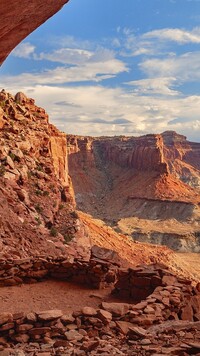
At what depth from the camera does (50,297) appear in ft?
36.1

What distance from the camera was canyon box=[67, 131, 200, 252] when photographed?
6074cm

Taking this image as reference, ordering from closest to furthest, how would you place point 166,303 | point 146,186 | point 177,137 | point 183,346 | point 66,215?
1. point 183,346
2. point 166,303
3. point 66,215
4. point 146,186
5. point 177,137

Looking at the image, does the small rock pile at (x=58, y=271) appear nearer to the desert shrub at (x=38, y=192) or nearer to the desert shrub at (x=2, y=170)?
the desert shrub at (x=2, y=170)

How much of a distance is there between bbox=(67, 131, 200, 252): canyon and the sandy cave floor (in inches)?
1739

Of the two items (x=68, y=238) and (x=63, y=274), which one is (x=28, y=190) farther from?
(x=63, y=274)

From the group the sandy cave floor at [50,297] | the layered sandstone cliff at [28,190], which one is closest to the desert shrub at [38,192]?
the layered sandstone cliff at [28,190]

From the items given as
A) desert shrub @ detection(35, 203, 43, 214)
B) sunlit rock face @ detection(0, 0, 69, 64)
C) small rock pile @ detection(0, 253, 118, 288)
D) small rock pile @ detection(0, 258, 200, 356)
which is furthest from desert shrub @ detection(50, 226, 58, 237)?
sunlit rock face @ detection(0, 0, 69, 64)

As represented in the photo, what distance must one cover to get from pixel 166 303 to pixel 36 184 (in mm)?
17736

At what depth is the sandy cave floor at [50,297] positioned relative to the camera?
1022 centimetres

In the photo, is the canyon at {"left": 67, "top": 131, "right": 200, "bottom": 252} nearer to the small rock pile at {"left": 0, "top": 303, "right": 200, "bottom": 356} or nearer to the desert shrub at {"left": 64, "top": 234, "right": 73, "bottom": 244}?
the desert shrub at {"left": 64, "top": 234, "right": 73, "bottom": 244}

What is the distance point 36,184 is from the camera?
25641 millimetres

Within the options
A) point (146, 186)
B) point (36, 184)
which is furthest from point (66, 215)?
point (146, 186)

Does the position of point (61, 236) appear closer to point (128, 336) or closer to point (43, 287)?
point (43, 287)

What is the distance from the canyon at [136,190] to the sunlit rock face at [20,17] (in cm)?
4859
